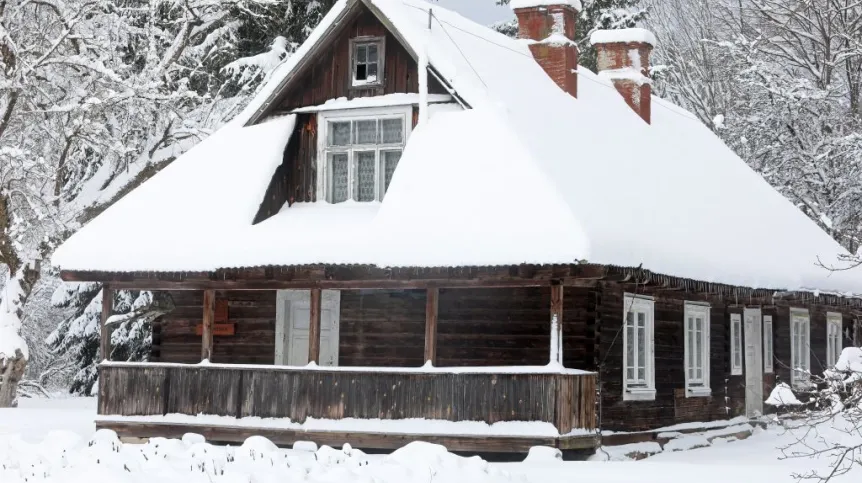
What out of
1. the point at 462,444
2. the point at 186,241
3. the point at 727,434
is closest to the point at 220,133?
the point at 186,241

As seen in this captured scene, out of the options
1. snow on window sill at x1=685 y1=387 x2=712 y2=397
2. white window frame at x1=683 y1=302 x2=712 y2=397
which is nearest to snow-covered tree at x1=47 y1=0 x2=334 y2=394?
white window frame at x1=683 y1=302 x2=712 y2=397

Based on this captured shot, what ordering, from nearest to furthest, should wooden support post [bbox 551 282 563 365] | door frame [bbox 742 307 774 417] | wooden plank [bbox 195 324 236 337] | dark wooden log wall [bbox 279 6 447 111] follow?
wooden support post [bbox 551 282 563 365]
dark wooden log wall [bbox 279 6 447 111]
wooden plank [bbox 195 324 236 337]
door frame [bbox 742 307 774 417]

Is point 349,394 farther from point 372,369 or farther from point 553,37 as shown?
point 553,37

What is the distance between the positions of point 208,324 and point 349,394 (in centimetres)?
299

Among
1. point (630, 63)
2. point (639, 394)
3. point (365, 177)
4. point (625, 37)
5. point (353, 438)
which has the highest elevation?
point (625, 37)

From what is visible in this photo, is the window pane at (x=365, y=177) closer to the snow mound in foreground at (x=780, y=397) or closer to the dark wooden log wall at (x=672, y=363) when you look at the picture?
the dark wooden log wall at (x=672, y=363)

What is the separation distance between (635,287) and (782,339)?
7.51m

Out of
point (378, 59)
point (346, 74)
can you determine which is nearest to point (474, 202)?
point (378, 59)

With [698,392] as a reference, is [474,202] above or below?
above

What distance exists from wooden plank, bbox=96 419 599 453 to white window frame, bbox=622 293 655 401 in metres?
2.55

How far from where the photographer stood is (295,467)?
1372cm

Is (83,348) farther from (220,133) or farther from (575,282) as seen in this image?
(575,282)

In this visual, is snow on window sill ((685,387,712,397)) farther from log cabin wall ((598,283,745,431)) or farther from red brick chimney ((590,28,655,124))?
red brick chimney ((590,28,655,124))

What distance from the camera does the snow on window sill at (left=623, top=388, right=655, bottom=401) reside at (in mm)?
20922
